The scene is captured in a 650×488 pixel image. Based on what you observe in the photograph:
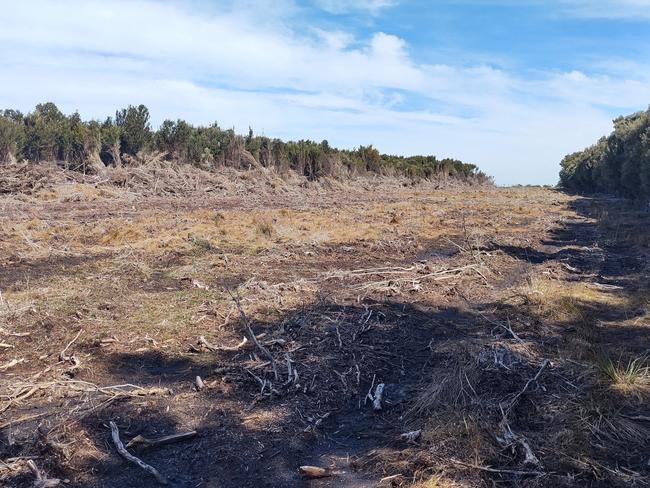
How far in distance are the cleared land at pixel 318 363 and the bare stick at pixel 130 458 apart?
0.05m

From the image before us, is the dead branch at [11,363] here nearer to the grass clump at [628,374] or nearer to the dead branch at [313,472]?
the dead branch at [313,472]

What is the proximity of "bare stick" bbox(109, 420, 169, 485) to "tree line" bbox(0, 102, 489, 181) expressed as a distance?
2431 cm

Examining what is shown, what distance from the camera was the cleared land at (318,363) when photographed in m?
4.04

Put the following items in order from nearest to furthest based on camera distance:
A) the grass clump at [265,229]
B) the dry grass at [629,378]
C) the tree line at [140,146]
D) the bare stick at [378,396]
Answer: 1. the dry grass at [629,378]
2. the bare stick at [378,396]
3. the grass clump at [265,229]
4. the tree line at [140,146]

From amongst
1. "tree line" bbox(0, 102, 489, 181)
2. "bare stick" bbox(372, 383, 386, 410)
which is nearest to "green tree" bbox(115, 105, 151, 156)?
"tree line" bbox(0, 102, 489, 181)

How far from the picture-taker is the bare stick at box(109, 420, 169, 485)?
3.89 m

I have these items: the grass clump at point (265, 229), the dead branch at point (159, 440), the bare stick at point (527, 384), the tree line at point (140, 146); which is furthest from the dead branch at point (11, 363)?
the tree line at point (140, 146)

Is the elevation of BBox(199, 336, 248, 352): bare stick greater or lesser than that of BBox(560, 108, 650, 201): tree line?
lesser

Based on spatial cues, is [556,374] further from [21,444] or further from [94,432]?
[21,444]

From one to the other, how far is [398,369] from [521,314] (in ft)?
9.04

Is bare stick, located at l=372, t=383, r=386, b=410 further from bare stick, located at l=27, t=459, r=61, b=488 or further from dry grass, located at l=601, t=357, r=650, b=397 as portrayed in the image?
bare stick, located at l=27, t=459, r=61, b=488

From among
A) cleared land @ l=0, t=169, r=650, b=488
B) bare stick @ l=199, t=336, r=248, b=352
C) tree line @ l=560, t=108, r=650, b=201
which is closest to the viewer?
cleared land @ l=0, t=169, r=650, b=488

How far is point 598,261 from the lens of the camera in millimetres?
13016

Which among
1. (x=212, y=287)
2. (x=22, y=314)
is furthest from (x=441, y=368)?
(x=22, y=314)
